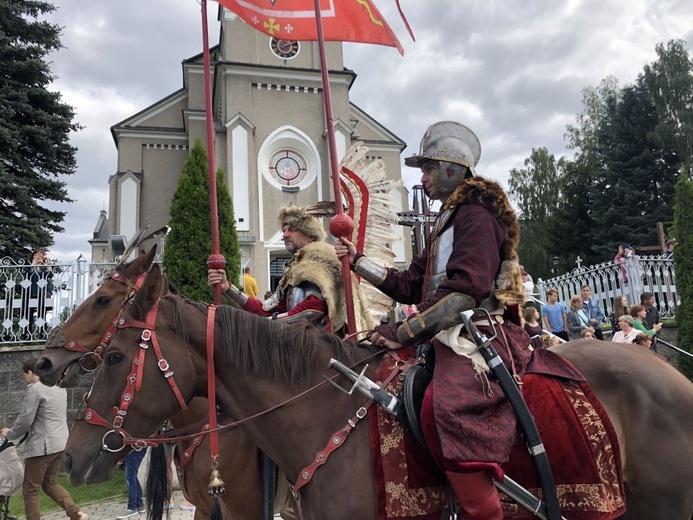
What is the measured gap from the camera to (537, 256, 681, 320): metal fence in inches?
436

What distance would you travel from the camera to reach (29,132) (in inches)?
Result: 608

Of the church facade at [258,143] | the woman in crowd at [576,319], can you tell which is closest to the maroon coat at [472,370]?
the woman in crowd at [576,319]

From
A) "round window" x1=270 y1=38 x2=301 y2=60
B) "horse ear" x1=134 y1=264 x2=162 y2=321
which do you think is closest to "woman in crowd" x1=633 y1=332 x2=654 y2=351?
"horse ear" x1=134 y1=264 x2=162 y2=321

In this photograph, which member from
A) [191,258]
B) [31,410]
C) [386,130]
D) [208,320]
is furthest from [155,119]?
[208,320]

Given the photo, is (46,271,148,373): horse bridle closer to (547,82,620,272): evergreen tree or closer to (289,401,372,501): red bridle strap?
(289,401,372,501): red bridle strap

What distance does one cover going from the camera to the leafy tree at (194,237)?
1054 centimetres

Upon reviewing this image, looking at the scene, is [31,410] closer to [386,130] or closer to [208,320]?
[208,320]

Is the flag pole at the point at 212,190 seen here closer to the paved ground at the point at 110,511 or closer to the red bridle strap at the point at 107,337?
the red bridle strap at the point at 107,337

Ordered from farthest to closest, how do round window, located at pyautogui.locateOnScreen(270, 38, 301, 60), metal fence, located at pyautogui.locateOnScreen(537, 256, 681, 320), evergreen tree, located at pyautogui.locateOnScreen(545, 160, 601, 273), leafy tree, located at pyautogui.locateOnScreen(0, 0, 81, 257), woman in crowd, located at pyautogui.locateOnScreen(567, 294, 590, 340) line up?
1. evergreen tree, located at pyautogui.locateOnScreen(545, 160, 601, 273)
2. round window, located at pyautogui.locateOnScreen(270, 38, 301, 60)
3. leafy tree, located at pyautogui.locateOnScreen(0, 0, 81, 257)
4. metal fence, located at pyautogui.locateOnScreen(537, 256, 681, 320)
5. woman in crowd, located at pyautogui.locateOnScreen(567, 294, 590, 340)

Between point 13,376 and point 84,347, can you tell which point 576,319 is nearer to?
point 84,347

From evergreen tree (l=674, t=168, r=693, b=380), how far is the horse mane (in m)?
10.1

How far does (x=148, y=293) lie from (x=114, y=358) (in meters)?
0.34

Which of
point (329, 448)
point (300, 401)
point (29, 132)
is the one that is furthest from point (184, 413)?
point (29, 132)

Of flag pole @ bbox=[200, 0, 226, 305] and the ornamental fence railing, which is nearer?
flag pole @ bbox=[200, 0, 226, 305]
